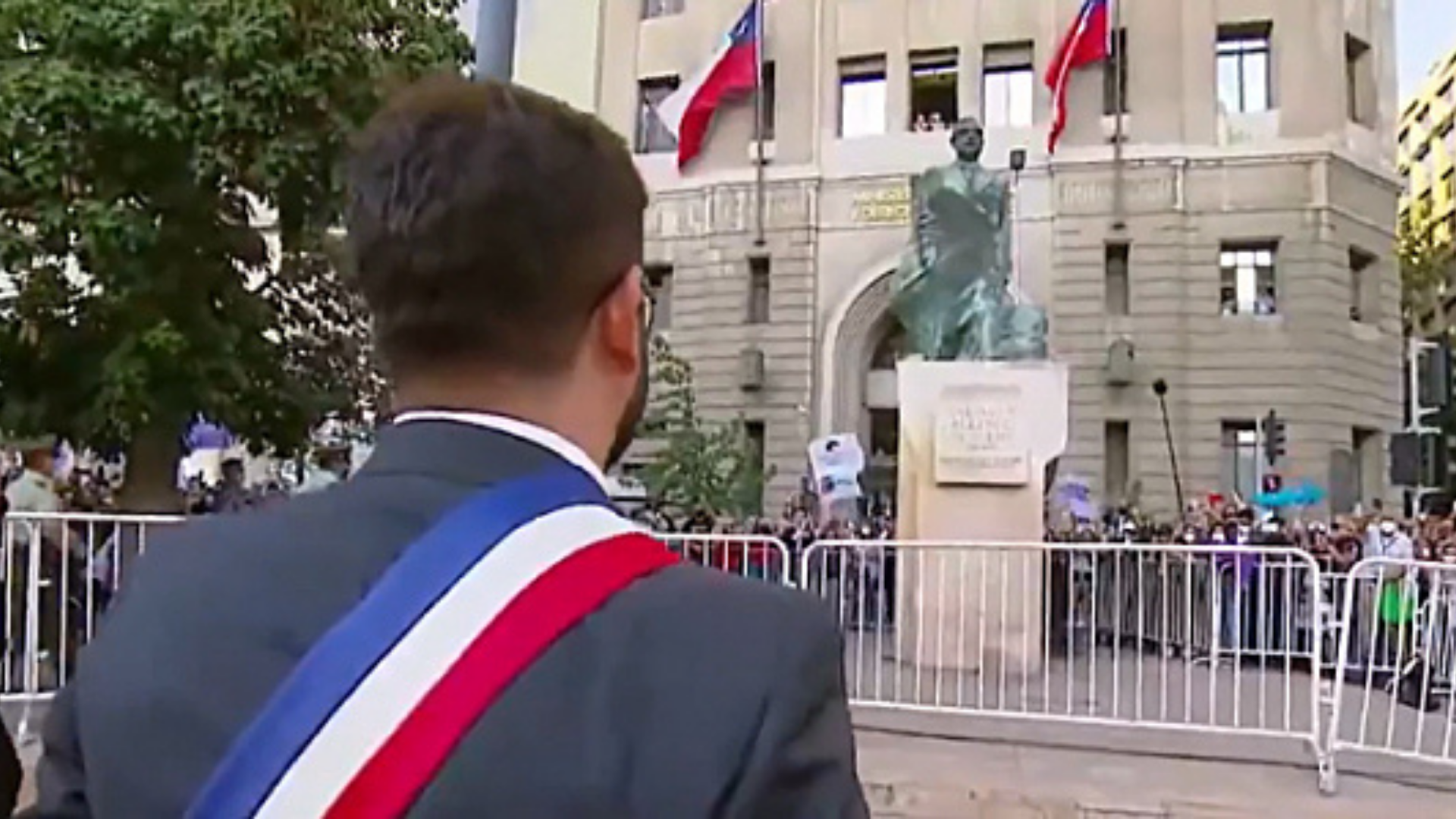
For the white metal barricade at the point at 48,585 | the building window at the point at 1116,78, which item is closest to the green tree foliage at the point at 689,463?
the building window at the point at 1116,78

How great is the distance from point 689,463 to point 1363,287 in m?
15.2

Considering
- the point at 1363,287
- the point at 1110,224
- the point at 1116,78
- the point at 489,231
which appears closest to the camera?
the point at 489,231

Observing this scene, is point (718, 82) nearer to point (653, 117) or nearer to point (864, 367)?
point (653, 117)

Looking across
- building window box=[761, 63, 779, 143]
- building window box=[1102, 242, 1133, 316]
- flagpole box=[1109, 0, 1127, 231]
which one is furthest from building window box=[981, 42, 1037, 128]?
building window box=[761, 63, 779, 143]

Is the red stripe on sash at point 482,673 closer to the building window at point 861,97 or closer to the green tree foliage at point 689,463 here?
the green tree foliage at point 689,463

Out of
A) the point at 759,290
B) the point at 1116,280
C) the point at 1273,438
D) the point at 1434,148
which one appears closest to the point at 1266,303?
the point at 1116,280

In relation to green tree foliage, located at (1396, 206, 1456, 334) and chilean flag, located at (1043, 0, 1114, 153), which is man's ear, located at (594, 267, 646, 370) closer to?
chilean flag, located at (1043, 0, 1114, 153)

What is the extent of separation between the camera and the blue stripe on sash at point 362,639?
1142mm

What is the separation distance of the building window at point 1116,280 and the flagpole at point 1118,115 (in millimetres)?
526

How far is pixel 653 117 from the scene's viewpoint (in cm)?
3484

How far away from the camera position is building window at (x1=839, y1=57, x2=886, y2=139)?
3275 centimetres

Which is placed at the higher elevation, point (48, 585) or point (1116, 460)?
point (1116, 460)

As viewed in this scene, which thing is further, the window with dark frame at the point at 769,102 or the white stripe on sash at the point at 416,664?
the window with dark frame at the point at 769,102

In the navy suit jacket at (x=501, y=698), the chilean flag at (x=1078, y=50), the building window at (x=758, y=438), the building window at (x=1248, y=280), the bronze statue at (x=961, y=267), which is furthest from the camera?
Answer: the building window at (x=758, y=438)
